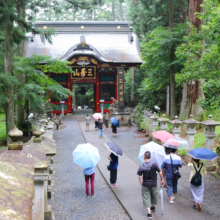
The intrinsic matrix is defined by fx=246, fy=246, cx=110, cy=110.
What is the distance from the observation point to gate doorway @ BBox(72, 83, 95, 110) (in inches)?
1476

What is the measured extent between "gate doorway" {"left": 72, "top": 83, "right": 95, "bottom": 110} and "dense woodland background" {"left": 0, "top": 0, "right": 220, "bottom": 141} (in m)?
15.7

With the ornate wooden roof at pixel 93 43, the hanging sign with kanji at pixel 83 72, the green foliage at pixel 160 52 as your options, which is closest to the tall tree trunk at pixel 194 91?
the green foliage at pixel 160 52

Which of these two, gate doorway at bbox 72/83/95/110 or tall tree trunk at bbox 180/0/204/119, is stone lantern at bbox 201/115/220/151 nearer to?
tall tree trunk at bbox 180/0/204/119

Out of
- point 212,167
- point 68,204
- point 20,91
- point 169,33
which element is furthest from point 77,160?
point 169,33

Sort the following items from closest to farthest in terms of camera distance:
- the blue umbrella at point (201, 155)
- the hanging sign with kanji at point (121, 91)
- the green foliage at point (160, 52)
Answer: the blue umbrella at point (201, 155) → the green foliage at point (160, 52) → the hanging sign with kanji at point (121, 91)

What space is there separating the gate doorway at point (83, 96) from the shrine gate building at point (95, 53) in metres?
9.79

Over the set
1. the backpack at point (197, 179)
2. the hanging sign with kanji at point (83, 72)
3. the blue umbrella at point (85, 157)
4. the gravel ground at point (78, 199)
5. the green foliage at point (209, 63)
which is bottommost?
the gravel ground at point (78, 199)

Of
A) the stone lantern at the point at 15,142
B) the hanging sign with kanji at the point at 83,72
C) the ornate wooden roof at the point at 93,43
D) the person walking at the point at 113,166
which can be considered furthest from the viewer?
the hanging sign with kanji at the point at 83,72

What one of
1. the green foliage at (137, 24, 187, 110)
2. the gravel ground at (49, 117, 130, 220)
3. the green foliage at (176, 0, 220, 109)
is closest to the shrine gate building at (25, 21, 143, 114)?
the green foliage at (137, 24, 187, 110)

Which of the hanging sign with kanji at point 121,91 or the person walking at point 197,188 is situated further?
the hanging sign with kanji at point 121,91

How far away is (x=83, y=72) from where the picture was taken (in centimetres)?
2547

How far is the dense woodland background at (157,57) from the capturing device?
24.9ft

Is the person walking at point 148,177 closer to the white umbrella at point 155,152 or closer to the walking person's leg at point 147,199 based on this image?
the walking person's leg at point 147,199

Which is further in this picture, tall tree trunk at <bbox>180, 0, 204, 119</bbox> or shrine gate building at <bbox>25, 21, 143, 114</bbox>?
shrine gate building at <bbox>25, 21, 143, 114</bbox>
